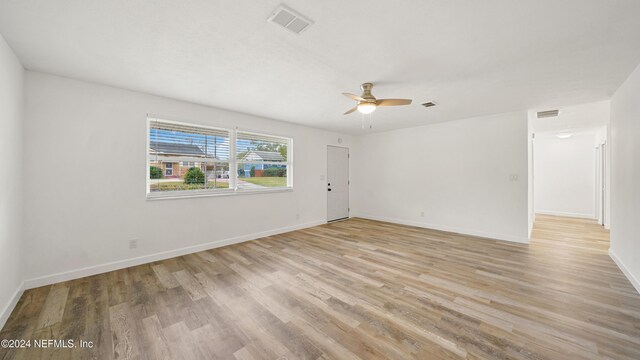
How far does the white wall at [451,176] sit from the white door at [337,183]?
1.45 ft

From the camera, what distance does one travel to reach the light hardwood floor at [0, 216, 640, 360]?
1747 mm

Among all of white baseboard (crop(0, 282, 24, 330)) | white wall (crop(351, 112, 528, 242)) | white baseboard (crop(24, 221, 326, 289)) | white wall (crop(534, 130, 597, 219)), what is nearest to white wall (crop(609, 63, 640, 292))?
white wall (crop(351, 112, 528, 242))

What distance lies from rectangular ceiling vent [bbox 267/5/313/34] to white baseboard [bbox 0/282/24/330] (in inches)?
138

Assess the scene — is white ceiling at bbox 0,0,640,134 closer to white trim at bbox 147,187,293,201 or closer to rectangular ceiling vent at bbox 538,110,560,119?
rectangular ceiling vent at bbox 538,110,560,119

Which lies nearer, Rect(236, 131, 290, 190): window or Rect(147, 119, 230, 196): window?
Rect(147, 119, 230, 196): window

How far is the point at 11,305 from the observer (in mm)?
2266

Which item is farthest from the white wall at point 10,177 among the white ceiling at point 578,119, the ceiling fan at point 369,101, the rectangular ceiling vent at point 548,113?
the rectangular ceiling vent at point 548,113

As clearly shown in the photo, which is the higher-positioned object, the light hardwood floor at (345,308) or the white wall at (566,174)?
the white wall at (566,174)

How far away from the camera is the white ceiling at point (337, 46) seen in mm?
1734

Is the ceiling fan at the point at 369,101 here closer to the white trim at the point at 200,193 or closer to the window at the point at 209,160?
the window at the point at 209,160

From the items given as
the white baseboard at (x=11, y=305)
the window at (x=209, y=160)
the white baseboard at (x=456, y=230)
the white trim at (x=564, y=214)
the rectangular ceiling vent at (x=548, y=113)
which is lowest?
the white baseboard at (x=11, y=305)

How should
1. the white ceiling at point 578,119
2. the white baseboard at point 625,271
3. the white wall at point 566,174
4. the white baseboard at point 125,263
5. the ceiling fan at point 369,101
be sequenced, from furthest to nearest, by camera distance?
the white wall at point 566,174, the white ceiling at point 578,119, the ceiling fan at point 369,101, the white baseboard at point 125,263, the white baseboard at point 625,271

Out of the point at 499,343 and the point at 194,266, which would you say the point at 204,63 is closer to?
the point at 194,266

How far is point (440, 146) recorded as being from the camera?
18.1 feet
